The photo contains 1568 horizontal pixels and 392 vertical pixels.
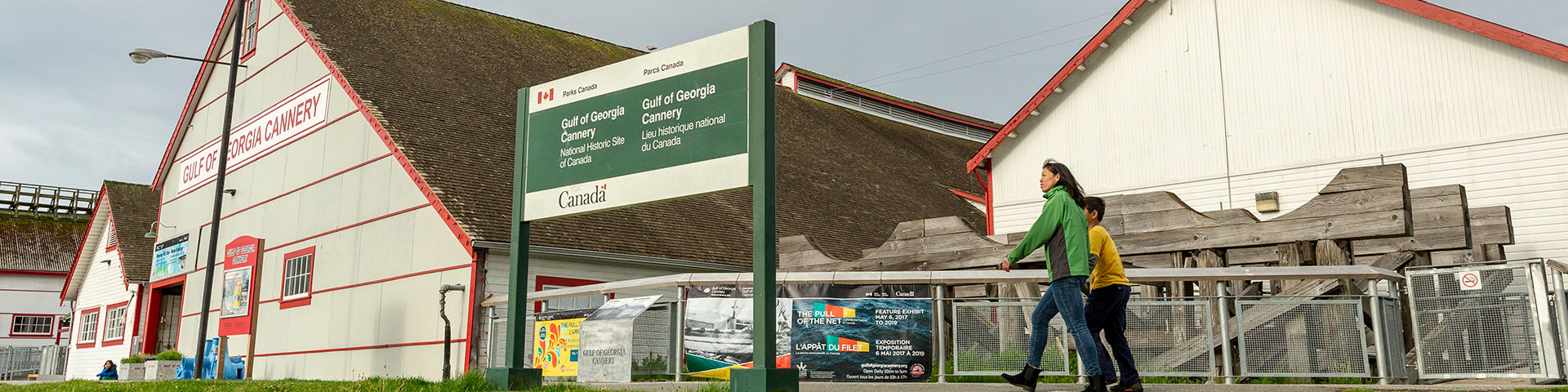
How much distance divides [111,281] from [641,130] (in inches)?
1224

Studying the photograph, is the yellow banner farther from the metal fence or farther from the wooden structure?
the metal fence

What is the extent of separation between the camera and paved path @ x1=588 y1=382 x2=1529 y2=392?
7955mm

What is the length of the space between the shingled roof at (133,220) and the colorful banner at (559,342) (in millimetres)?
23133

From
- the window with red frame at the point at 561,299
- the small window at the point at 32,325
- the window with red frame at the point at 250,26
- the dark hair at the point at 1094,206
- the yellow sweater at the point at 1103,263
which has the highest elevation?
the window with red frame at the point at 250,26

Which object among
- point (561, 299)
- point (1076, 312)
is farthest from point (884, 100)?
point (1076, 312)

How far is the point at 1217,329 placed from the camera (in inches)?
372

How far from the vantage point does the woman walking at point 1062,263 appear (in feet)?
23.9

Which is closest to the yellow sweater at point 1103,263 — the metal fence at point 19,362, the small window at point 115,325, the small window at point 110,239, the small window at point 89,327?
the small window at point 115,325

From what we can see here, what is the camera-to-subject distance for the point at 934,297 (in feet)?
35.0

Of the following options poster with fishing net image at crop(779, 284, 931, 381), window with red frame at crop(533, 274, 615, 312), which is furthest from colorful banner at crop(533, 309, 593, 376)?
window with red frame at crop(533, 274, 615, 312)

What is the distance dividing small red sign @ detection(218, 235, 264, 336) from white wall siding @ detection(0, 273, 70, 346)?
31568 millimetres

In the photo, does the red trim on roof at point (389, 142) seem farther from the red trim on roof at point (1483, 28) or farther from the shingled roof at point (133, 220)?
the red trim on roof at point (1483, 28)

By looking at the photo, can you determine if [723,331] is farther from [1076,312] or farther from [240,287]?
[240,287]

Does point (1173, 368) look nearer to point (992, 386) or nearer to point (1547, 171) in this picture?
point (992, 386)
